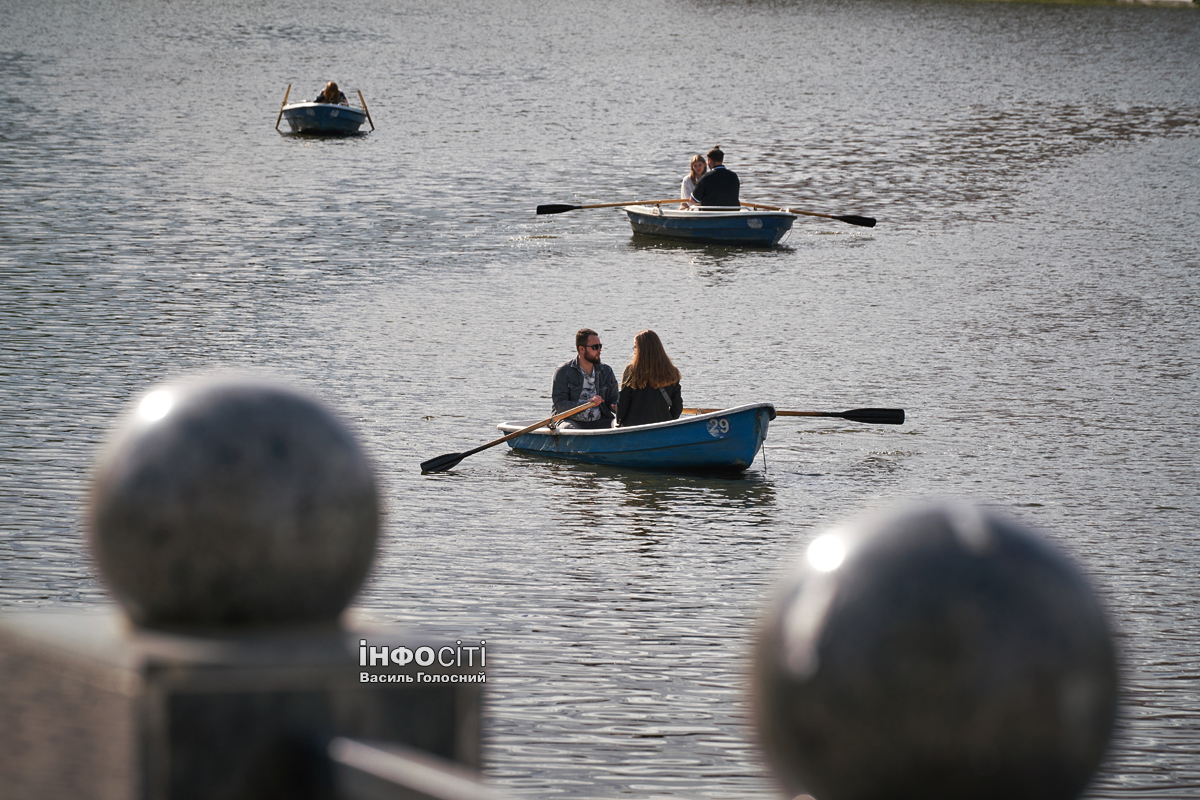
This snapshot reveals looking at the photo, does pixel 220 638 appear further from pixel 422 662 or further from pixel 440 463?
pixel 440 463

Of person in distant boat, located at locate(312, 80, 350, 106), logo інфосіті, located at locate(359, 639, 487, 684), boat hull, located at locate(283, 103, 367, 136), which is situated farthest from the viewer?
person in distant boat, located at locate(312, 80, 350, 106)

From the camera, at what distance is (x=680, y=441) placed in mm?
14008

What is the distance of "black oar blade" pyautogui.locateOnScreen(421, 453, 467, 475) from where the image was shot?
13891 millimetres

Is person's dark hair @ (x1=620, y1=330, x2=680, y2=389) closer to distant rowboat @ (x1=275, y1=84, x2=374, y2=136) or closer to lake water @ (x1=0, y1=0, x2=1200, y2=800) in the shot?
lake water @ (x1=0, y1=0, x2=1200, y2=800)

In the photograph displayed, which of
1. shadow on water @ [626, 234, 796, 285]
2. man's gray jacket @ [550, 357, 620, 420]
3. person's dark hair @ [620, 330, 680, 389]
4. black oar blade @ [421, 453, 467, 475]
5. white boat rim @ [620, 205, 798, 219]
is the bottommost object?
black oar blade @ [421, 453, 467, 475]

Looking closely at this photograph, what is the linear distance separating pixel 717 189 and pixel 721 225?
0.72 m

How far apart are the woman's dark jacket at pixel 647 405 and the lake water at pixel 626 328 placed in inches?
23.2

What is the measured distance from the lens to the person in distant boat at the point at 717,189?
27781 millimetres

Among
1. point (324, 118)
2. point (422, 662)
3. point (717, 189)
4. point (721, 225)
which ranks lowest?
point (422, 662)

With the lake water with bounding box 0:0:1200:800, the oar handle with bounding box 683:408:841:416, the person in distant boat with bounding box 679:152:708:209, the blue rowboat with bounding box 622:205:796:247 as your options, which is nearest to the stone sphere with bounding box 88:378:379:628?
the lake water with bounding box 0:0:1200:800

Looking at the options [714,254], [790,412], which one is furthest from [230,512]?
[714,254]

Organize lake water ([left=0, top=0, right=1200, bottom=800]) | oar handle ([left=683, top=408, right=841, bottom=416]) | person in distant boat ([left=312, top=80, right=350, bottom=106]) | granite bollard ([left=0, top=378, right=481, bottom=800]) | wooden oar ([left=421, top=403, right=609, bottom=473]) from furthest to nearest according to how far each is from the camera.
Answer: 1. person in distant boat ([left=312, top=80, right=350, bottom=106])
2. oar handle ([left=683, top=408, right=841, bottom=416])
3. wooden oar ([left=421, top=403, right=609, bottom=473])
4. lake water ([left=0, top=0, right=1200, bottom=800])
5. granite bollard ([left=0, top=378, right=481, bottom=800])

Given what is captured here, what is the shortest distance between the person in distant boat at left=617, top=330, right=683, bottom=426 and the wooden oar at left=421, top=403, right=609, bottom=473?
376 mm

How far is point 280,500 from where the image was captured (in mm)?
2932
